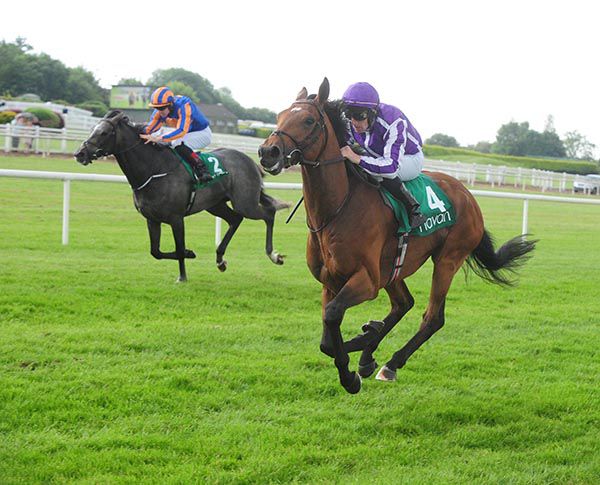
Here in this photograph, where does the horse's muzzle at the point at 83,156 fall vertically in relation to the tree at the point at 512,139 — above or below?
below

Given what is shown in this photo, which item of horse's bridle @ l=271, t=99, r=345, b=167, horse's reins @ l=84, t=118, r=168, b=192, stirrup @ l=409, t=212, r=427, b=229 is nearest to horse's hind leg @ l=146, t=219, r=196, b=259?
horse's reins @ l=84, t=118, r=168, b=192

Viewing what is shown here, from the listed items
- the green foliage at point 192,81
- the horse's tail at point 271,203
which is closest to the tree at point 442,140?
the green foliage at point 192,81

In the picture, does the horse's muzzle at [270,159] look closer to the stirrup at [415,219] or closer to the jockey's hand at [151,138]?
the stirrup at [415,219]

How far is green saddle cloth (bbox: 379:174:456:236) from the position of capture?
509 cm

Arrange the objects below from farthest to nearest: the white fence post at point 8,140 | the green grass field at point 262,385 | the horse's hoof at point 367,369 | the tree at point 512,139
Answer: the tree at point 512,139 < the white fence post at point 8,140 < the horse's hoof at point 367,369 < the green grass field at point 262,385

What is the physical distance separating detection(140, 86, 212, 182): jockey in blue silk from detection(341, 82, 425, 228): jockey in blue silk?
151 inches

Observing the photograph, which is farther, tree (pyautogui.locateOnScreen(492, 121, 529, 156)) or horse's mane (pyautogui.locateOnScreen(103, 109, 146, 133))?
tree (pyautogui.locateOnScreen(492, 121, 529, 156))

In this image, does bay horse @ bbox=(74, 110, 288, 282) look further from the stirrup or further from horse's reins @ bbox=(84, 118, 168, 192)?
the stirrup

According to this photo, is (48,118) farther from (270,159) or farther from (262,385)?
(270,159)

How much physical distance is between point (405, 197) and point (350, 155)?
0.55 metres

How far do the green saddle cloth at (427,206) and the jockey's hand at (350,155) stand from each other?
0.34 meters

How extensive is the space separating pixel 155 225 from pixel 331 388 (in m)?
4.16

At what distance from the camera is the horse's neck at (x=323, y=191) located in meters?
4.63

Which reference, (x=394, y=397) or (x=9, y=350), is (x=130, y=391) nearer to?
(x=9, y=350)
